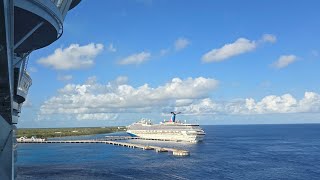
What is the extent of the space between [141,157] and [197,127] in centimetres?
7450

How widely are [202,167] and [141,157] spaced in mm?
31097

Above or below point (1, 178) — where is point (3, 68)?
above

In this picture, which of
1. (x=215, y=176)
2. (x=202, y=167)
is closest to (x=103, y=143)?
(x=202, y=167)

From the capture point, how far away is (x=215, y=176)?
271 ft

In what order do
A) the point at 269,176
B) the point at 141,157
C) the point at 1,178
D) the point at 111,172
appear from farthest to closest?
the point at 141,157 < the point at 111,172 < the point at 269,176 < the point at 1,178

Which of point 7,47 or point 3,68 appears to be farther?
point 3,68

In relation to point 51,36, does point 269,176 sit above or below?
below

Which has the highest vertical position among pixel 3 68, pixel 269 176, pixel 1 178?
pixel 3 68

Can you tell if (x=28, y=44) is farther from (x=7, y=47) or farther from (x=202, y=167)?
(x=202, y=167)

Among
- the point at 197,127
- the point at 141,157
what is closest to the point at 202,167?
the point at 141,157

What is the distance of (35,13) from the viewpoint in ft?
67.2

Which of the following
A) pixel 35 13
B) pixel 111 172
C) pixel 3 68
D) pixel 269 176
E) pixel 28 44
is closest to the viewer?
pixel 3 68

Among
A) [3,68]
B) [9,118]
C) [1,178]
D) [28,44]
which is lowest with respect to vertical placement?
[1,178]

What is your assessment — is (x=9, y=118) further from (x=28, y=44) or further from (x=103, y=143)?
(x=103, y=143)
